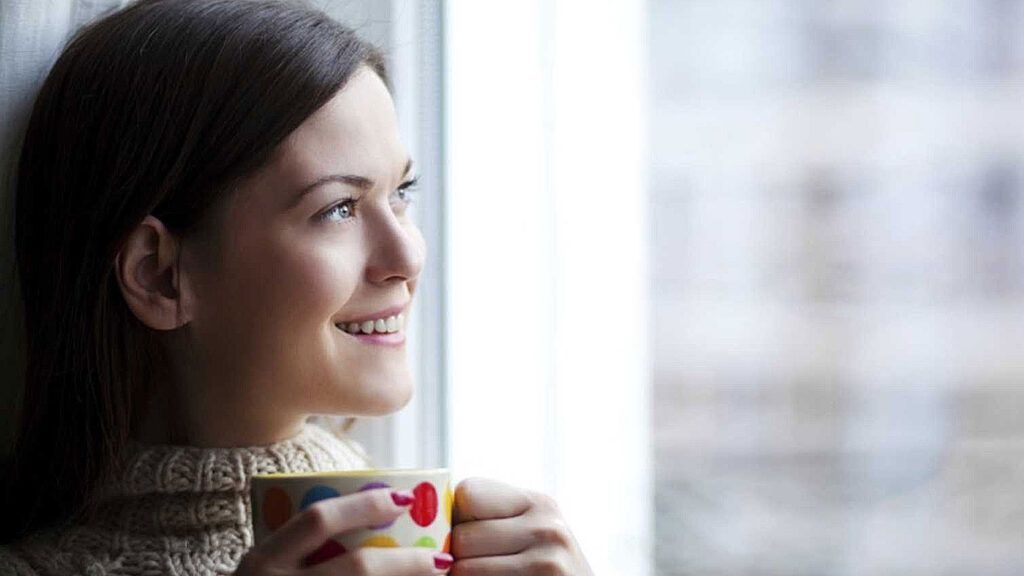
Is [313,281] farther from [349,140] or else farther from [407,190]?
[407,190]

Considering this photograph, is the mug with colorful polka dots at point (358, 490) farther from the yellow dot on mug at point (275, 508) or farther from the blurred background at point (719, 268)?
the blurred background at point (719, 268)

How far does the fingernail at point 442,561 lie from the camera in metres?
0.70

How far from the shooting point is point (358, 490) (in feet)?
2.20

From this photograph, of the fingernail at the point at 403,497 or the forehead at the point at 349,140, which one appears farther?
the forehead at the point at 349,140

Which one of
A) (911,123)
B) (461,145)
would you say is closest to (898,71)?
(911,123)

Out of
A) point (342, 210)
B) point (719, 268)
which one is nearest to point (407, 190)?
point (342, 210)

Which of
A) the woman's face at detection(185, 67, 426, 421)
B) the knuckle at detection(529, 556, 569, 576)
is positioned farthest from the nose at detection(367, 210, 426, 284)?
the knuckle at detection(529, 556, 569, 576)

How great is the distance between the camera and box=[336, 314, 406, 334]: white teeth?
87cm

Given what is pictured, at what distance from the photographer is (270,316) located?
838 mm

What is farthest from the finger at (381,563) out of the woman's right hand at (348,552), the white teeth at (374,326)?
the white teeth at (374,326)

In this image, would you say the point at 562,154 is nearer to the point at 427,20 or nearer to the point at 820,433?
the point at 427,20

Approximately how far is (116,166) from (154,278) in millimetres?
82

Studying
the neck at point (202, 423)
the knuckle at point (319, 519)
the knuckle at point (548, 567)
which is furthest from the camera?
the neck at point (202, 423)

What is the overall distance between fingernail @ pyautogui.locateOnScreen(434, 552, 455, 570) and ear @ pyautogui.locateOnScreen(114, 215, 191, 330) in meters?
0.28
